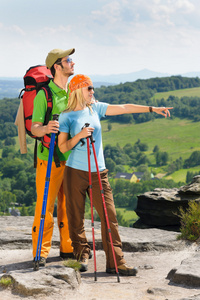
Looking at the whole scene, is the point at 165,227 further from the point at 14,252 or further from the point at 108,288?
the point at 108,288

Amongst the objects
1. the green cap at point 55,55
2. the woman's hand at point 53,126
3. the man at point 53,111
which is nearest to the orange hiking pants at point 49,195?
the man at point 53,111

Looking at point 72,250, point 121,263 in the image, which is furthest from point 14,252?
point 121,263

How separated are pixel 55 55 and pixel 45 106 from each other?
73 centimetres

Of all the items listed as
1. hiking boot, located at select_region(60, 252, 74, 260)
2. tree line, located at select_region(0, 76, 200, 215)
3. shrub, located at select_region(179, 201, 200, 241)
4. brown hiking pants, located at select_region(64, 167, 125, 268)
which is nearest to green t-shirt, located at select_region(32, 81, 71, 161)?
brown hiking pants, located at select_region(64, 167, 125, 268)

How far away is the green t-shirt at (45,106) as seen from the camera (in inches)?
220

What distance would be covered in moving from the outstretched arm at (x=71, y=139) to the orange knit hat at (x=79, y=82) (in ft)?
1.94

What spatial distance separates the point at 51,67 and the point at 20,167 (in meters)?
132

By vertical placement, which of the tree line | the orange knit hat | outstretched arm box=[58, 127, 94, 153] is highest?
the orange knit hat

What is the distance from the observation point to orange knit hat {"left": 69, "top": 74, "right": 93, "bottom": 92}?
546 cm

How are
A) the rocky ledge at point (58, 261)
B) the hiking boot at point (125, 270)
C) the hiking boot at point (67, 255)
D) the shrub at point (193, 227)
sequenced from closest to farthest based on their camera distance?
1. the rocky ledge at point (58, 261)
2. the hiking boot at point (125, 270)
3. the hiking boot at point (67, 255)
4. the shrub at point (193, 227)

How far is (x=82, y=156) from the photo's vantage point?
219 inches

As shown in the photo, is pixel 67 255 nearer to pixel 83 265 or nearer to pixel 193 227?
pixel 83 265

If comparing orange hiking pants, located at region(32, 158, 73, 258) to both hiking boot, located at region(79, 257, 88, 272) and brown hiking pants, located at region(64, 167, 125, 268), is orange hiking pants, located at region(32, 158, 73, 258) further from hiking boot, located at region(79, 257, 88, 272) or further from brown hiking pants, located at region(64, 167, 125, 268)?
hiking boot, located at region(79, 257, 88, 272)

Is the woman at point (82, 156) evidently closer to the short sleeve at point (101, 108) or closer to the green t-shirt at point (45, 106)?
the short sleeve at point (101, 108)
